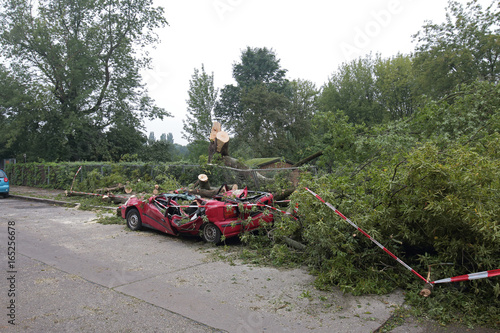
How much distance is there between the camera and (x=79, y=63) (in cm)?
2695

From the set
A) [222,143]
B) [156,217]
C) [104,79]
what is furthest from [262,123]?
[156,217]

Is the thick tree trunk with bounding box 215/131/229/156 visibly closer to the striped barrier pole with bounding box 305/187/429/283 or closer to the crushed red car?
the crushed red car

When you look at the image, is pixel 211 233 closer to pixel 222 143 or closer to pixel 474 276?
pixel 474 276

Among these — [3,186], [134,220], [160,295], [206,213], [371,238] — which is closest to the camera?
[160,295]

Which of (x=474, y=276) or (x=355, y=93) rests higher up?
(x=355, y=93)

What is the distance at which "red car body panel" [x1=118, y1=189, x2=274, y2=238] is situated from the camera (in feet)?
23.6

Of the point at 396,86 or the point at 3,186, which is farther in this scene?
the point at 396,86

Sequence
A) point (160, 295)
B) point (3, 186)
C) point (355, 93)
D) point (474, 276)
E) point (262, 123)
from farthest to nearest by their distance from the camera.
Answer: point (355, 93)
point (262, 123)
point (3, 186)
point (160, 295)
point (474, 276)

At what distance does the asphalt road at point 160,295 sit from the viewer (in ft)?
12.4

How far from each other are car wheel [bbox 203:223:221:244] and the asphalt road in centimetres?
34

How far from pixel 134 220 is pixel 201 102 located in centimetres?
2285

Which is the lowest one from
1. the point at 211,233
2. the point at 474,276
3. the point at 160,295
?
the point at 160,295

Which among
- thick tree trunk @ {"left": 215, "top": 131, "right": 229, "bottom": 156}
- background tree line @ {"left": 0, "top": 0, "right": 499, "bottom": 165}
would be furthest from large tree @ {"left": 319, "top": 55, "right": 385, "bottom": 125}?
thick tree trunk @ {"left": 215, "top": 131, "right": 229, "bottom": 156}

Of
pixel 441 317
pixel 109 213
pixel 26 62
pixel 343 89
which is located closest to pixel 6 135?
pixel 26 62
